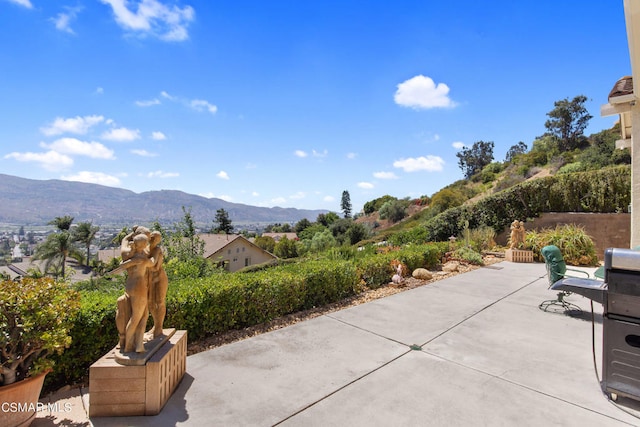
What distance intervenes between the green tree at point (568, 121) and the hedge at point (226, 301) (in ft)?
124

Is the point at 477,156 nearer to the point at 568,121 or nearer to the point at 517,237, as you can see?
the point at 568,121

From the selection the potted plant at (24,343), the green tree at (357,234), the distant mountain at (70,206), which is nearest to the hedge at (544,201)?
the potted plant at (24,343)

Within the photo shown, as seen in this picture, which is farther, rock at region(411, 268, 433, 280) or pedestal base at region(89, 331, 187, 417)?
rock at region(411, 268, 433, 280)

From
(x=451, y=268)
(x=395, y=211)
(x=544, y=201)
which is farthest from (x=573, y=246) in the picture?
(x=395, y=211)

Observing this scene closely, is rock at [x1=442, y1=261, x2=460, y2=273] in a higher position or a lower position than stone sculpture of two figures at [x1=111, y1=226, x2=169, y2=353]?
lower

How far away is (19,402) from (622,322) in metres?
4.78

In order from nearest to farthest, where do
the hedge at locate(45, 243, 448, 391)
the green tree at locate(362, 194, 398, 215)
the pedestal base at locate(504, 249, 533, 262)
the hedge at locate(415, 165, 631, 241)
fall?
the hedge at locate(45, 243, 448, 391)
the pedestal base at locate(504, 249, 533, 262)
the hedge at locate(415, 165, 631, 241)
the green tree at locate(362, 194, 398, 215)

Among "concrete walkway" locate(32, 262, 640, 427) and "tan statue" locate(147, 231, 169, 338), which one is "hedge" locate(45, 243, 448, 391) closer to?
"concrete walkway" locate(32, 262, 640, 427)

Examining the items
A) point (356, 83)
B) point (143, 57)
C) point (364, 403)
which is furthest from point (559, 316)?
point (143, 57)

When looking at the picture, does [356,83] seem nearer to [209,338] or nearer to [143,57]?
[143,57]

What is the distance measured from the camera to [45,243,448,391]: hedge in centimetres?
301

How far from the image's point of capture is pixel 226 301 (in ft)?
13.6

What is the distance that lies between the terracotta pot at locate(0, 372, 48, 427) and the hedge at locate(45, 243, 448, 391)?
626 millimetres

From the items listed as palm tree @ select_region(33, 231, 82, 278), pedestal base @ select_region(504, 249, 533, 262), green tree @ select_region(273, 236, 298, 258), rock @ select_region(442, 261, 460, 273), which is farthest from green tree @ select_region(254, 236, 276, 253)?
rock @ select_region(442, 261, 460, 273)
